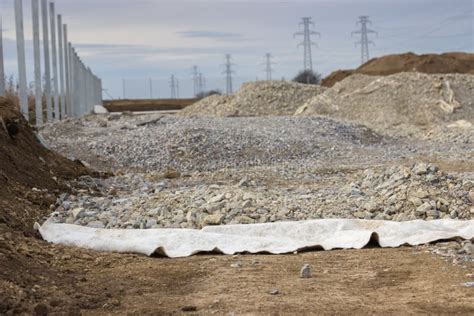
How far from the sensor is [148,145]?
15.9 meters

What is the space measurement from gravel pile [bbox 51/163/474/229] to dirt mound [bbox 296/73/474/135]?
1572cm

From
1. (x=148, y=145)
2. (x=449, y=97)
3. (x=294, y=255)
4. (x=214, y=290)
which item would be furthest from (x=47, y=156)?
(x=449, y=97)

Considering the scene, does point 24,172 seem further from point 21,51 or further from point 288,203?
point 21,51

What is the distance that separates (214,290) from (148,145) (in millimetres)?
10929

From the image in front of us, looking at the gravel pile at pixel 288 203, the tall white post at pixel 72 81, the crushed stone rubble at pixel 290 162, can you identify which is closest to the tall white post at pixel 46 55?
the crushed stone rubble at pixel 290 162

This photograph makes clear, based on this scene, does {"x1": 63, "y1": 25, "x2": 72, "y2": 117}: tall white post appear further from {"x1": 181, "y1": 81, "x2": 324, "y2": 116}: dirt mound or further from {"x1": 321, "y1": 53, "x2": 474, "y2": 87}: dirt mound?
{"x1": 321, "y1": 53, "x2": 474, "y2": 87}: dirt mound

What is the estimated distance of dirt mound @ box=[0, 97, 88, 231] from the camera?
7434 millimetres

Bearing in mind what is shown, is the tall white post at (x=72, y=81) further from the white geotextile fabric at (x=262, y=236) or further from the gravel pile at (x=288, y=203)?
the white geotextile fabric at (x=262, y=236)

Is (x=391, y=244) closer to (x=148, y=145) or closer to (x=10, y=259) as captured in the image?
(x=10, y=259)

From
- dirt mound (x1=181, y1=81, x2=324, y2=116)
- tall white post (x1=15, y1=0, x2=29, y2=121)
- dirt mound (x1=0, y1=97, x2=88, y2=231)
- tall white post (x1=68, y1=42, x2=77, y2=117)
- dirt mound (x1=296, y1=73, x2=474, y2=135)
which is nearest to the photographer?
dirt mound (x1=0, y1=97, x2=88, y2=231)

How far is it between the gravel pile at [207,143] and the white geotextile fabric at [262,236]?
290 inches

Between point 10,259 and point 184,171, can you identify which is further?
point 184,171

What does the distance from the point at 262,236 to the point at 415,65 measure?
3962 centimetres

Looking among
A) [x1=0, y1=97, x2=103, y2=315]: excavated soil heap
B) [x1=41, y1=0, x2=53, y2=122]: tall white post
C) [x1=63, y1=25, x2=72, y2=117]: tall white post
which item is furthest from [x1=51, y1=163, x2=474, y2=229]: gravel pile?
[x1=63, y1=25, x2=72, y2=117]: tall white post
